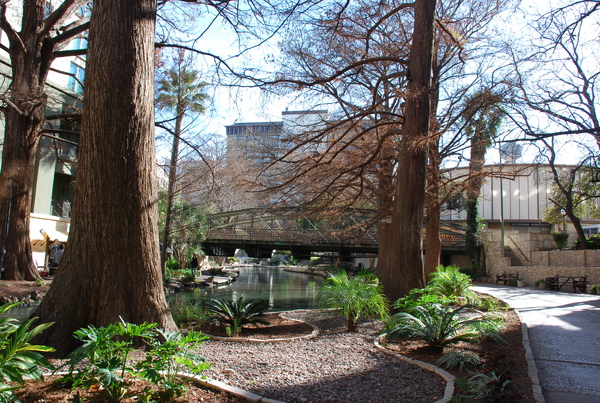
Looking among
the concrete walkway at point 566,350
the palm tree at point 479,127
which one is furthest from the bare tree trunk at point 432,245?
the concrete walkway at point 566,350

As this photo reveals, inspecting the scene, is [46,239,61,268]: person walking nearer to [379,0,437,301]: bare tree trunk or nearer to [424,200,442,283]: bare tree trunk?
[424,200,442,283]: bare tree trunk

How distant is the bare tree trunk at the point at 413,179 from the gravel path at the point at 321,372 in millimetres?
2950

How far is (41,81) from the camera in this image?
1386 centimetres

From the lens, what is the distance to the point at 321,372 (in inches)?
177

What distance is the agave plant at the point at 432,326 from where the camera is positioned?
17.9ft

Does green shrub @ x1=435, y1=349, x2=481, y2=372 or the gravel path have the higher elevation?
green shrub @ x1=435, y1=349, x2=481, y2=372

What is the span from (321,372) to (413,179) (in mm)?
5442

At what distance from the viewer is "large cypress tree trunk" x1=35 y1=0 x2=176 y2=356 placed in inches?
193

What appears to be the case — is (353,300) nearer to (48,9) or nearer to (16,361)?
(16,361)

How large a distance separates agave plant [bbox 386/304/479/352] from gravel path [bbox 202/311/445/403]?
→ 0.47 metres

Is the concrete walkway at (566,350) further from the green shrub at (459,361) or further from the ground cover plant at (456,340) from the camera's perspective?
the green shrub at (459,361)

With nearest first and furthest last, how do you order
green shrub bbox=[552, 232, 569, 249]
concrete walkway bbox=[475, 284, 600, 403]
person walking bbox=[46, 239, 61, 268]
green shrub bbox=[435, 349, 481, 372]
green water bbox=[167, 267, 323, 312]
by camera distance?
concrete walkway bbox=[475, 284, 600, 403]
green shrub bbox=[435, 349, 481, 372]
green water bbox=[167, 267, 323, 312]
person walking bbox=[46, 239, 61, 268]
green shrub bbox=[552, 232, 569, 249]

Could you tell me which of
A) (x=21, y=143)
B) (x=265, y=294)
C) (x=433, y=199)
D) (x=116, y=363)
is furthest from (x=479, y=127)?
(x=265, y=294)

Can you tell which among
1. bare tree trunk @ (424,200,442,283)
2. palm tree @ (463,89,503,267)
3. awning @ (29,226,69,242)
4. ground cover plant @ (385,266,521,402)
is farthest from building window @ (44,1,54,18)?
ground cover plant @ (385,266,521,402)
